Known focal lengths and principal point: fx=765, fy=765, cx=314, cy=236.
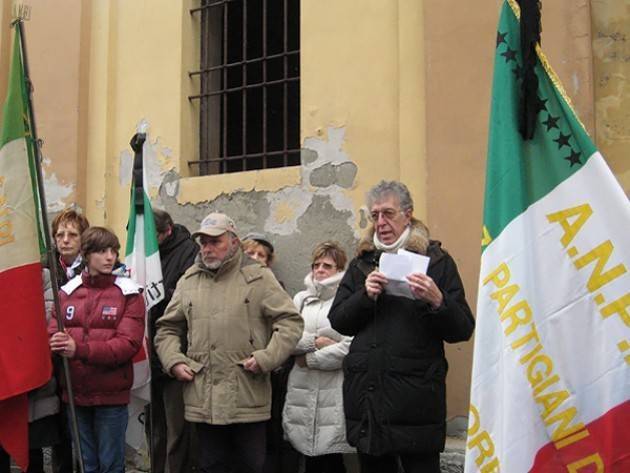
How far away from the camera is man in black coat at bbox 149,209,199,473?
15.7 ft

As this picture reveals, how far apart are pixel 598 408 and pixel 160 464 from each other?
322 centimetres

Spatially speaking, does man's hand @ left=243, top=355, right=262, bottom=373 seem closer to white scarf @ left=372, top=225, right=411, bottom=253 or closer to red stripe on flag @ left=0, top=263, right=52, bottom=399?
white scarf @ left=372, top=225, right=411, bottom=253

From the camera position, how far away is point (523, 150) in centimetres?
280

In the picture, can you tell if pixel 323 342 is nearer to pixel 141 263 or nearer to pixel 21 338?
pixel 141 263

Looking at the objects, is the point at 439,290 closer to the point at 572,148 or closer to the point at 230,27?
the point at 572,148

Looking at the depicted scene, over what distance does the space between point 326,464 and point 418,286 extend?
1660mm

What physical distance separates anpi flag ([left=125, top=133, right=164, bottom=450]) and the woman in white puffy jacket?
87cm

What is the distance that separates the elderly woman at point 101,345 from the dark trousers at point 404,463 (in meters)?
1.40

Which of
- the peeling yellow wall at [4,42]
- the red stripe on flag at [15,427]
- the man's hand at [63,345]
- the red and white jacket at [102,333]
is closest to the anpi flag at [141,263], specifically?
the red and white jacket at [102,333]

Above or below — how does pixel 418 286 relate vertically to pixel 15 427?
above

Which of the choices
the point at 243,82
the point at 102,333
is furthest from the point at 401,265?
the point at 243,82

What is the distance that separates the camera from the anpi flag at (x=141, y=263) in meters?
4.60

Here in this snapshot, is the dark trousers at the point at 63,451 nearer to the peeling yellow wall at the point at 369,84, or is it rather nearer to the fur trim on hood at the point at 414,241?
the fur trim on hood at the point at 414,241

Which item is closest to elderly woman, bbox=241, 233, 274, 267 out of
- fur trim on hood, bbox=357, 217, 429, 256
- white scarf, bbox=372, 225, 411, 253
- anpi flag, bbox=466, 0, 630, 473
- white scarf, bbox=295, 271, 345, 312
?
white scarf, bbox=295, 271, 345, 312
